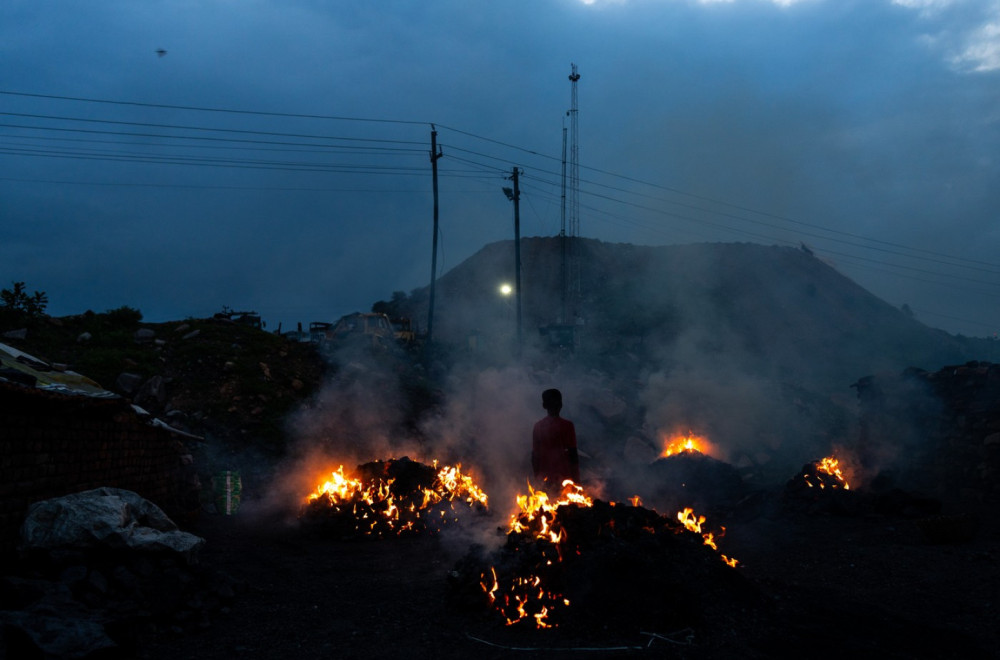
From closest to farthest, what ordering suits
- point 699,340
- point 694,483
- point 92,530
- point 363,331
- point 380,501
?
point 92,530
point 380,501
point 694,483
point 363,331
point 699,340

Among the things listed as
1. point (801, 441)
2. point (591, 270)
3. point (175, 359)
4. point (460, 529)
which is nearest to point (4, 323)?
point (175, 359)

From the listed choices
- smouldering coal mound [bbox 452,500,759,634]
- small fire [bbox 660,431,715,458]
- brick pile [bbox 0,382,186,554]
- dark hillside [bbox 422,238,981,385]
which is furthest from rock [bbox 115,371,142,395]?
dark hillside [bbox 422,238,981,385]

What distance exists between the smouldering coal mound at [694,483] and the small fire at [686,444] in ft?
7.19

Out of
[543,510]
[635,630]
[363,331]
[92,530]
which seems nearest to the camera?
[635,630]

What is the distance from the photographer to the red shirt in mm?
7324

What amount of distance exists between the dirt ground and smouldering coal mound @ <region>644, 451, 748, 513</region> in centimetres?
371

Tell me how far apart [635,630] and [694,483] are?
10.1m

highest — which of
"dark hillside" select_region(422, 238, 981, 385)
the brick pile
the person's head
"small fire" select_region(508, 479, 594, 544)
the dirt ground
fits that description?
"dark hillside" select_region(422, 238, 981, 385)

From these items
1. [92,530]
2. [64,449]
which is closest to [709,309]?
[64,449]

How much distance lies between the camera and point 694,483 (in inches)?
571

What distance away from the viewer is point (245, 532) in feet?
35.3

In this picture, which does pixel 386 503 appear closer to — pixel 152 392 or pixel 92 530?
pixel 92 530

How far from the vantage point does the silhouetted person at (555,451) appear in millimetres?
7324

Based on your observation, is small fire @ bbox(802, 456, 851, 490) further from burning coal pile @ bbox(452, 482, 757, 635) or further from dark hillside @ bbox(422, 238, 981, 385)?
dark hillside @ bbox(422, 238, 981, 385)
